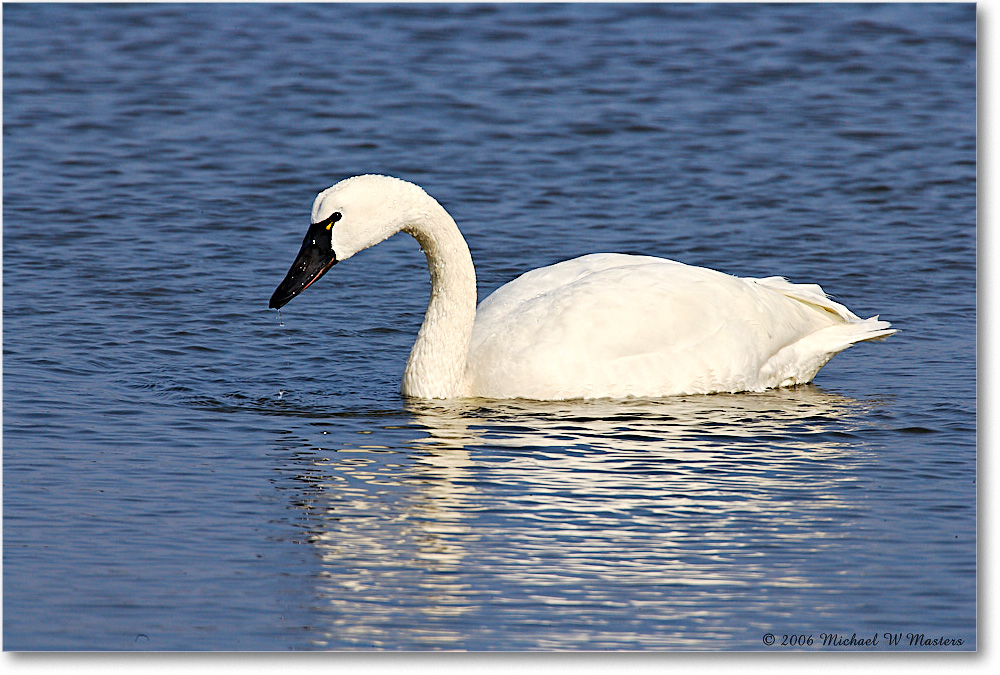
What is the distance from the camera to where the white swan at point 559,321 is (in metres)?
9.51

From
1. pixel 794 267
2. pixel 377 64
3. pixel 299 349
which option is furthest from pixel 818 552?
pixel 377 64

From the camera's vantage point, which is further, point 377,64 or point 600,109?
point 377,64

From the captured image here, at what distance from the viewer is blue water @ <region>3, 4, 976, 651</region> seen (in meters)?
6.91

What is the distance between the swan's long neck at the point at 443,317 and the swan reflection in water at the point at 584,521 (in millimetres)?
154

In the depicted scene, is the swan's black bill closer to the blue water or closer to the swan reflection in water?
the blue water

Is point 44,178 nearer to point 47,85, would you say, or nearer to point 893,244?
point 47,85

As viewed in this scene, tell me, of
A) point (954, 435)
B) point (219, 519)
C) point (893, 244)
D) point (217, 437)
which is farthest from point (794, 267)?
point (219, 519)

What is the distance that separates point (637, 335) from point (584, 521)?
95.8 inches

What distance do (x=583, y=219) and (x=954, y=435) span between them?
5816mm

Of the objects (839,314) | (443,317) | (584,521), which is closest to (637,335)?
(443,317)

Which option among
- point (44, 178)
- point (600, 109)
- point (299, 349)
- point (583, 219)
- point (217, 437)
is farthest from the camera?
point (600, 109)

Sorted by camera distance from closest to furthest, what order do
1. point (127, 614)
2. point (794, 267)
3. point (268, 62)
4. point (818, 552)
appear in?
1. point (127, 614)
2. point (818, 552)
3. point (794, 267)
4. point (268, 62)

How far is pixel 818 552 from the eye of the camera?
740cm

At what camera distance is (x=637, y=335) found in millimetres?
9930
